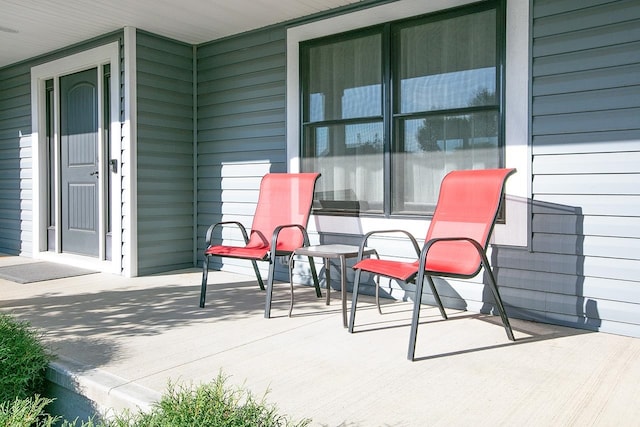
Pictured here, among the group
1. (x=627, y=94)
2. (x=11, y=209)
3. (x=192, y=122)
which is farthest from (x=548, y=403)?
(x=11, y=209)

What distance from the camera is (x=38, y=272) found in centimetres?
508

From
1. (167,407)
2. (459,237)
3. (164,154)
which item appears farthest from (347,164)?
(167,407)

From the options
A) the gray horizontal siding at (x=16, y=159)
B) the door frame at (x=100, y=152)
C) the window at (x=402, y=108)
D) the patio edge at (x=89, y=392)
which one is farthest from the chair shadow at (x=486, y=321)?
the gray horizontal siding at (x=16, y=159)

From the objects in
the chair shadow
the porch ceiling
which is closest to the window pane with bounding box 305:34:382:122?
the porch ceiling

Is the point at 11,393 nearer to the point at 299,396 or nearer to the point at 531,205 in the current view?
the point at 299,396

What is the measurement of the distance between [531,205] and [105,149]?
406 centimetres

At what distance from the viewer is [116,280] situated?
472cm

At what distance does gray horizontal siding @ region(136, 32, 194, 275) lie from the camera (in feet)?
16.3

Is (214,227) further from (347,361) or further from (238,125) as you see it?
(347,361)

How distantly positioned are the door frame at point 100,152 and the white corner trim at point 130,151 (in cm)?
11

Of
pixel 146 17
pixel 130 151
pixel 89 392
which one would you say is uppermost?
pixel 146 17

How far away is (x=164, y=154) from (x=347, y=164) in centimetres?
197

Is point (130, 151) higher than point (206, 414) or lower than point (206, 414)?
→ higher

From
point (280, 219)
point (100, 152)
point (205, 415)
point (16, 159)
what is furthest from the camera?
point (16, 159)
